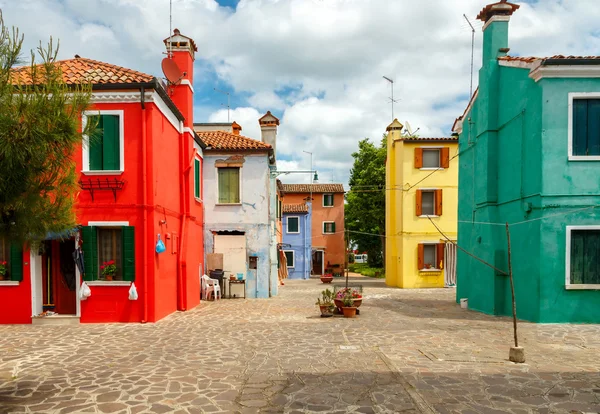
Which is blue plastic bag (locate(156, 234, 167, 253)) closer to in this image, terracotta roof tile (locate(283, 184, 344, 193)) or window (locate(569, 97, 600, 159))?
window (locate(569, 97, 600, 159))

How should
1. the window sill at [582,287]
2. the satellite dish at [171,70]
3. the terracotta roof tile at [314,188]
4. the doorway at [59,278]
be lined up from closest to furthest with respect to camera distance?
the window sill at [582,287] < the doorway at [59,278] < the satellite dish at [171,70] < the terracotta roof tile at [314,188]

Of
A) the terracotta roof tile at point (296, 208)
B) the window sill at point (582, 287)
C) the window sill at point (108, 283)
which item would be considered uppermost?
the terracotta roof tile at point (296, 208)

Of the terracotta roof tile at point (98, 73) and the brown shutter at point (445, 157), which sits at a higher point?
the terracotta roof tile at point (98, 73)

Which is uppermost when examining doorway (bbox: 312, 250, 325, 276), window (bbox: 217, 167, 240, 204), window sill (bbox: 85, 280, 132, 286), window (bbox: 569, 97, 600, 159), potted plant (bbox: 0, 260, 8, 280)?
window (bbox: 569, 97, 600, 159)

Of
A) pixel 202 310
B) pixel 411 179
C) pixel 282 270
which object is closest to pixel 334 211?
pixel 282 270

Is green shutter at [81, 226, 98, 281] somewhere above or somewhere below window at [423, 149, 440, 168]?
below

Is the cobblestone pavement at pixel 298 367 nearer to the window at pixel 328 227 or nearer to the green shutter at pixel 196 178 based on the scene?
the green shutter at pixel 196 178

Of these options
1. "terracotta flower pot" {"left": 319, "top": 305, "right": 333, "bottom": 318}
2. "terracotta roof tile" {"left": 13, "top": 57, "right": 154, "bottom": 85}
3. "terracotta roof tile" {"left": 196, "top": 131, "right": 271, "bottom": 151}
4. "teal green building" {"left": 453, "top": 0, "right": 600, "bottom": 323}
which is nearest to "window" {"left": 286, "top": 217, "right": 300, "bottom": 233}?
"terracotta roof tile" {"left": 196, "top": 131, "right": 271, "bottom": 151}

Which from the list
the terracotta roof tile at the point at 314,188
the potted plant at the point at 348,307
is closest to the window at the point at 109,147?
the potted plant at the point at 348,307

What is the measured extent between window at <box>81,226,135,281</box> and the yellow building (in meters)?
16.9

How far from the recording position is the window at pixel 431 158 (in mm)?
25844

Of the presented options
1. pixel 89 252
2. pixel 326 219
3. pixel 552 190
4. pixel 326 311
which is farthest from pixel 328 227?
pixel 89 252

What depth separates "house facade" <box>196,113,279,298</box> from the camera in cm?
1967

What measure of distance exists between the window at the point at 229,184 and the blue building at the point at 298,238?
1837 centimetres
